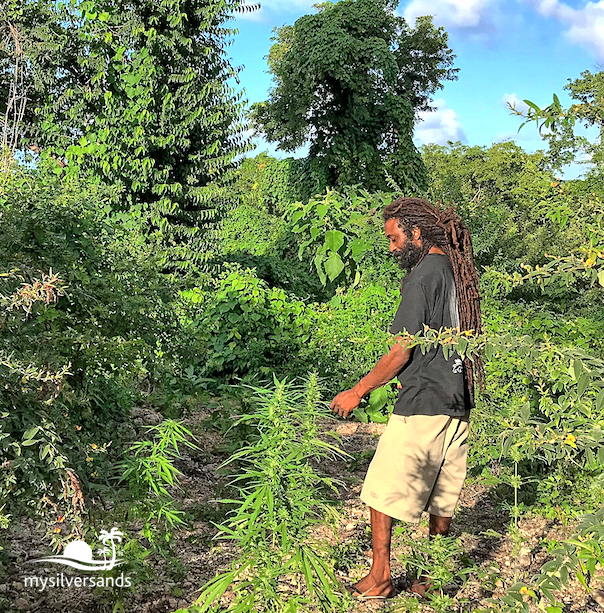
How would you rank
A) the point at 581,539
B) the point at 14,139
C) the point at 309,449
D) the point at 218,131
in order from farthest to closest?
1. the point at 218,131
2. the point at 14,139
3. the point at 309,449
4. the point at 581,539

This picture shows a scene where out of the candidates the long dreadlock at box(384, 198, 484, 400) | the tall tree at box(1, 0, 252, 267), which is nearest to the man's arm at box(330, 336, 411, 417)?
the long dreadlock at box(384, 198, 484, 400)

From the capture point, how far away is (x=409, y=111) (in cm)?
2208

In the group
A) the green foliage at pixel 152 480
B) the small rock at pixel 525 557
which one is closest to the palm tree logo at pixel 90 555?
the green foliage at pixel 152 480

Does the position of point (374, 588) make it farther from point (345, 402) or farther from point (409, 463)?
point (345, 402)

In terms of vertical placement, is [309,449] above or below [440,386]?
below

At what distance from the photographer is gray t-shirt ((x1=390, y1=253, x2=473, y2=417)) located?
2760 millimetres

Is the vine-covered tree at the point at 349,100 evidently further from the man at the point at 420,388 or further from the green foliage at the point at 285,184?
the man at the point at 420,388

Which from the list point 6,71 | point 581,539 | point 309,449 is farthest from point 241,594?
point 6,71

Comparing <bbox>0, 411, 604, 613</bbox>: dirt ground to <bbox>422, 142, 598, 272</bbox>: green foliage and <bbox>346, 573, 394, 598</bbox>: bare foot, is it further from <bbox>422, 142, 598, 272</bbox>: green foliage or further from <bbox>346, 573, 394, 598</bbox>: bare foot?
<bbox>422, 142, 598, 272</bbox>: green foliage

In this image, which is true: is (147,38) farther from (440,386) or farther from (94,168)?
(440,386)

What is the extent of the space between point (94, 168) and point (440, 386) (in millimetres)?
12269

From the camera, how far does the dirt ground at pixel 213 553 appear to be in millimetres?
2749

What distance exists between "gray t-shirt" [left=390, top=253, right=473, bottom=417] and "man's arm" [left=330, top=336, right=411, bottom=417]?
0.07 meters

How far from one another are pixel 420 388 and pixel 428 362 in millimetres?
121
